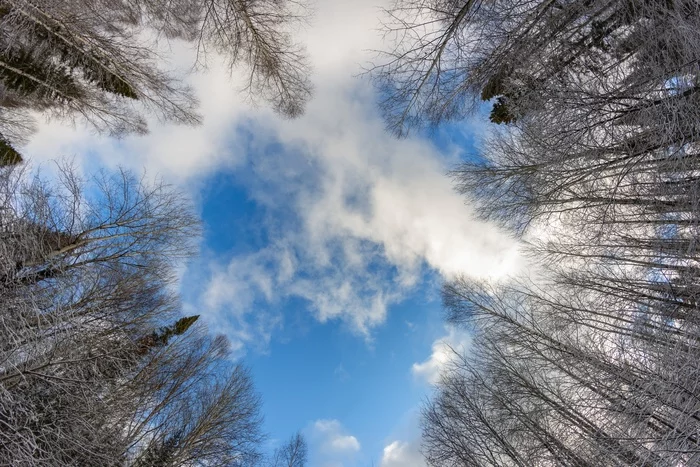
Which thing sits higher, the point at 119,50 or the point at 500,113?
the point at 119,50

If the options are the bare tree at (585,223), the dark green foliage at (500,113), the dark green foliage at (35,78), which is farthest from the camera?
the dark green foliage at (35,78)

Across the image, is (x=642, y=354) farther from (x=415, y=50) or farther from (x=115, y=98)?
(x=115, y=98)

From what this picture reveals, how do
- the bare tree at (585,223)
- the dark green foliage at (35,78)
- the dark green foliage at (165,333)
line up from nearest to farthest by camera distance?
the bare tree at (585,223) < the dark green foliage at (35,78) < the dark green foliage at (165,333)

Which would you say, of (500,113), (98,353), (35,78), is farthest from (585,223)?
(35,78)

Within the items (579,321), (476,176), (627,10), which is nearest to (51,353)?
(476,176)

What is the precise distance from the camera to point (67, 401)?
4.13 metres

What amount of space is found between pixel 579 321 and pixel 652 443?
3.87m

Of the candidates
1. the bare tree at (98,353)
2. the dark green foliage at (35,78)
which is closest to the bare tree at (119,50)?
the dark green foliage at (35,78)

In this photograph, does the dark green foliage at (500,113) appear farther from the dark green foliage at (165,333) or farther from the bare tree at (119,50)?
the dark green foliage at (165,333)

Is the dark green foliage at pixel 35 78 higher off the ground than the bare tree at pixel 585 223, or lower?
higher

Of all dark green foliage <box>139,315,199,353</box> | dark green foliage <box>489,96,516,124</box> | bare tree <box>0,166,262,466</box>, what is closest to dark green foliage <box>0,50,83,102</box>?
bare tree <box>0,166,262,466</box>

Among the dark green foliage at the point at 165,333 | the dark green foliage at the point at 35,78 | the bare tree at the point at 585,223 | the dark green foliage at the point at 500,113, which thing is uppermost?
the dark green foliage at the point at 35,78

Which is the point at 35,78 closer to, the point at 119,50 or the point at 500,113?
the point at 119,50

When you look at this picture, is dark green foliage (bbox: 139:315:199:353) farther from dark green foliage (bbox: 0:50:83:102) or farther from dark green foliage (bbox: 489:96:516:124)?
dark green foliage (bbox: 489:96:516:124)
